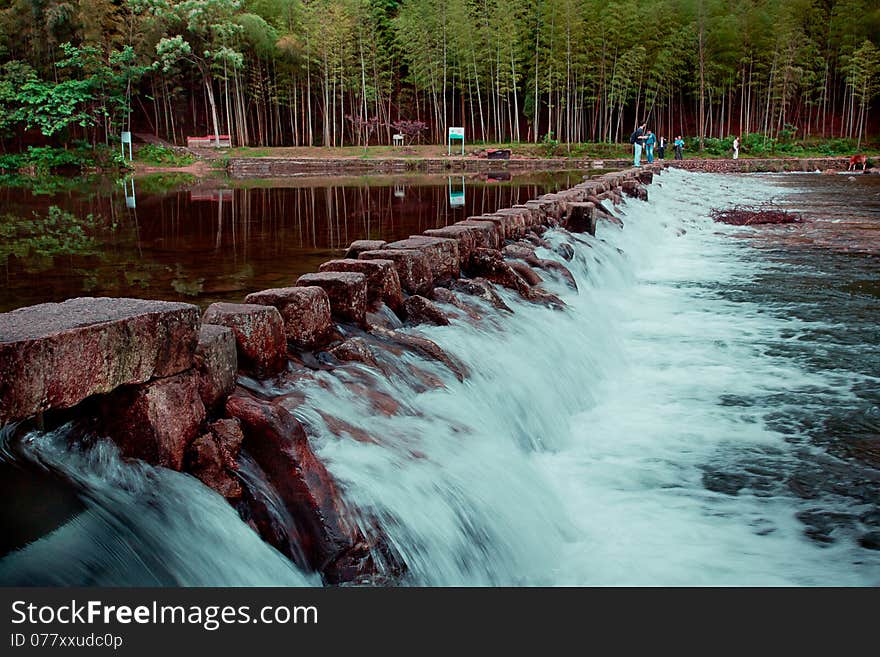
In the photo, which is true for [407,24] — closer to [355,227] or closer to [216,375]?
[355,227]

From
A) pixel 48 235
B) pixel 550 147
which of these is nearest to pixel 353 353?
pixel 48 235

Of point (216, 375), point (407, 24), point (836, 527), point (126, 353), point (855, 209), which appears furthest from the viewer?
point (407, 24)

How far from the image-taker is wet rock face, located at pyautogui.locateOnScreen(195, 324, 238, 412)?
10.1ft

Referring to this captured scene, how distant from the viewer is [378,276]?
5156mm

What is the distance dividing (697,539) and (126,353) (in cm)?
246

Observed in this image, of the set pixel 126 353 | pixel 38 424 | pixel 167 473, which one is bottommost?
pixel 167 473

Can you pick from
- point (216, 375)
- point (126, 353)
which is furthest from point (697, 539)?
point (126, 353)

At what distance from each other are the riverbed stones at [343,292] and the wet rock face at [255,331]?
0.87 meters

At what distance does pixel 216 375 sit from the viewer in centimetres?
316

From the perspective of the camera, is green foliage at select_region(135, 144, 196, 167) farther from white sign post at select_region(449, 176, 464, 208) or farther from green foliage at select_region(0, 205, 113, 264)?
green foliage at select_region(0, 205, 113, 264)

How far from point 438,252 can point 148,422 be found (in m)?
3.63

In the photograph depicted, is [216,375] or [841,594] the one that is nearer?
[841,594]

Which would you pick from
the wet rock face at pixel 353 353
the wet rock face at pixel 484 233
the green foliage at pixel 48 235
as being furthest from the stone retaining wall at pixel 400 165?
the wet rock face at pixel 353 353

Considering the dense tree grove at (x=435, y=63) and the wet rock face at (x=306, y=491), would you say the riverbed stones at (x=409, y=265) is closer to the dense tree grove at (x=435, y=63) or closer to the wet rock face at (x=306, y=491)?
the wet rock face at (x=306, y=491)
